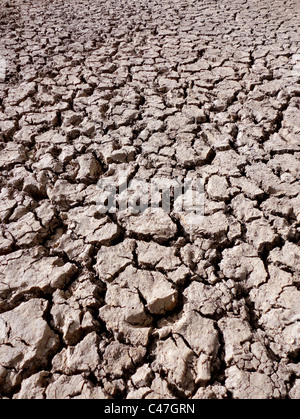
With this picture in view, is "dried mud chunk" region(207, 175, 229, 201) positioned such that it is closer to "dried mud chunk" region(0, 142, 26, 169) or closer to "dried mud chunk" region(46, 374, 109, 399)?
"dried mud chunk" region(46, 374, 109, 399)

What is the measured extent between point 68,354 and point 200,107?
1.66 metres

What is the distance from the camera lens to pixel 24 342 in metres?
0.95

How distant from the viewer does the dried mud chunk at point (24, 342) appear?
0.89 meters

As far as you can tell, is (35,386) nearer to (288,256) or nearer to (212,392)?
(212,392)

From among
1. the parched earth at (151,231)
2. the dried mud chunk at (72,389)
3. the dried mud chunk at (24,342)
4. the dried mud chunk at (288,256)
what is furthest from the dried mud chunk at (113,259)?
the dried mud chunk at (288,256)

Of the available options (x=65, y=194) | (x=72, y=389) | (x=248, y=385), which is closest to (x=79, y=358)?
(x=72, y=389)

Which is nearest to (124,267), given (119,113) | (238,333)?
(238,333)

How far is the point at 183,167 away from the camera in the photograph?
1.54 m

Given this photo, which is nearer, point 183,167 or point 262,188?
point 262,188

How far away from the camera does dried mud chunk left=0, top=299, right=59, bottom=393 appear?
2.92ft

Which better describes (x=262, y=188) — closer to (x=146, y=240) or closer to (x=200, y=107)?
(x=146, y=240)

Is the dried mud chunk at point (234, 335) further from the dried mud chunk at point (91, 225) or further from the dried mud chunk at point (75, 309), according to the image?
the dried mud chunk at point (91, 225)

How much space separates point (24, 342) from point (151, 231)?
0.64 metres

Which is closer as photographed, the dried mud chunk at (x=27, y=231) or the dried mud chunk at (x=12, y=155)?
the dried mud chunk at (x=27, y=231)
